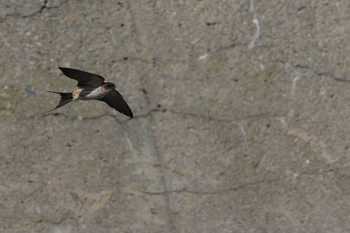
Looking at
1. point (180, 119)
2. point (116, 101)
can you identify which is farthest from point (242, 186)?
point (116, 101)

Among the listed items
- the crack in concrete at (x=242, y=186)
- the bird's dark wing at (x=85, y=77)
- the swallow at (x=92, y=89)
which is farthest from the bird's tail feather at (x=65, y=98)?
the crack in concrete at (x=242, y=186)

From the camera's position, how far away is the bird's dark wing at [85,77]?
2547mm

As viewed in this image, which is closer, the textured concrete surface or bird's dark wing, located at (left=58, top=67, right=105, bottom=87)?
bird's dark wing, located at (left=58, top=67, right=105, bottom=87)

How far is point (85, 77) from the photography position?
8.50 feet

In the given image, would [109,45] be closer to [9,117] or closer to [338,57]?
[9,117]

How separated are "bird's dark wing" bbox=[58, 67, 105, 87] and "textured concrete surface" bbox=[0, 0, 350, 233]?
0.40 meters

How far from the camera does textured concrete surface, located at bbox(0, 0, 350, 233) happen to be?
3.07 metres

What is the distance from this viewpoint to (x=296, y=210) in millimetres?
3191

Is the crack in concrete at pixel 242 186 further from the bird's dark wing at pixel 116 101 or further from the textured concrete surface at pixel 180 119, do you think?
the bird's dark wing at pixel 116 101

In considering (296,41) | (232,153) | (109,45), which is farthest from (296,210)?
(109,45)

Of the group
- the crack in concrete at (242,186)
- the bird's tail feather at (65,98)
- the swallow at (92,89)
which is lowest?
the crack in concrete at (242,186)

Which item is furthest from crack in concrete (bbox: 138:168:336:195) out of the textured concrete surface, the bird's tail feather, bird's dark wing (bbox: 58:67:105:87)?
bird's dark wing (bbox: 58:67:105:87)

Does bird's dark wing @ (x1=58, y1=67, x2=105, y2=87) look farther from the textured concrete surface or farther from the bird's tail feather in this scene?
the textured concrete surface

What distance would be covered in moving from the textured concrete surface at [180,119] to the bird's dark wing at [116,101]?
0.24m
